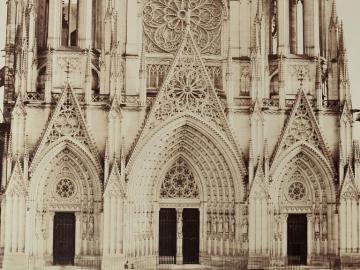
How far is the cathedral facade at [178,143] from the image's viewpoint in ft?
85.6

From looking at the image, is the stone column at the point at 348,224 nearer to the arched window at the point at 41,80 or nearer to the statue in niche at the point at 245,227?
the statue in niche at the point at 245,227

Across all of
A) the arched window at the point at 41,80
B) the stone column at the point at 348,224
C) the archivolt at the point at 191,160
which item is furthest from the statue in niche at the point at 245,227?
the arched window at the point at 41,80

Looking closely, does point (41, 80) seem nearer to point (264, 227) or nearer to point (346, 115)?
point (264, 227)

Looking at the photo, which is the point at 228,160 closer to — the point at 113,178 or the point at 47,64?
the point at 113,178

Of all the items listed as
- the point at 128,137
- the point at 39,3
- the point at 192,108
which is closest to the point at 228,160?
the point at 192,108

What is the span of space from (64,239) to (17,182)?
11.2 ft

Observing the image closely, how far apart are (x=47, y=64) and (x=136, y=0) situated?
502 centimetres

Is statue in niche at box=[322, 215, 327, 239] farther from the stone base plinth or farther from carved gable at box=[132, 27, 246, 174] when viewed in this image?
the stone base plinth

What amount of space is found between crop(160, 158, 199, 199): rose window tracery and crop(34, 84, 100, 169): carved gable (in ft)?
12.1

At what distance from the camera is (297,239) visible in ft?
91.4

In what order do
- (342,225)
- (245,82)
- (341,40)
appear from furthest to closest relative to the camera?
1. (245,82)
2. (341,40)
3. (342,225)

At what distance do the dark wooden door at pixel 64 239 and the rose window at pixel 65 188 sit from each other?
2.88ft

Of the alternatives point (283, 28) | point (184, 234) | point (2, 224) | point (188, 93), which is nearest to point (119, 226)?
point (184, 234)

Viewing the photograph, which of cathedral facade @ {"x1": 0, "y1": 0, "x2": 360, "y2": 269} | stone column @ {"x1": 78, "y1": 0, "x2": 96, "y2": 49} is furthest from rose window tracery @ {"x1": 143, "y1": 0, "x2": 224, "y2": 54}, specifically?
stone column @ {"x1": 78, "y1": 0, "x2": 96, "y2": 49}
